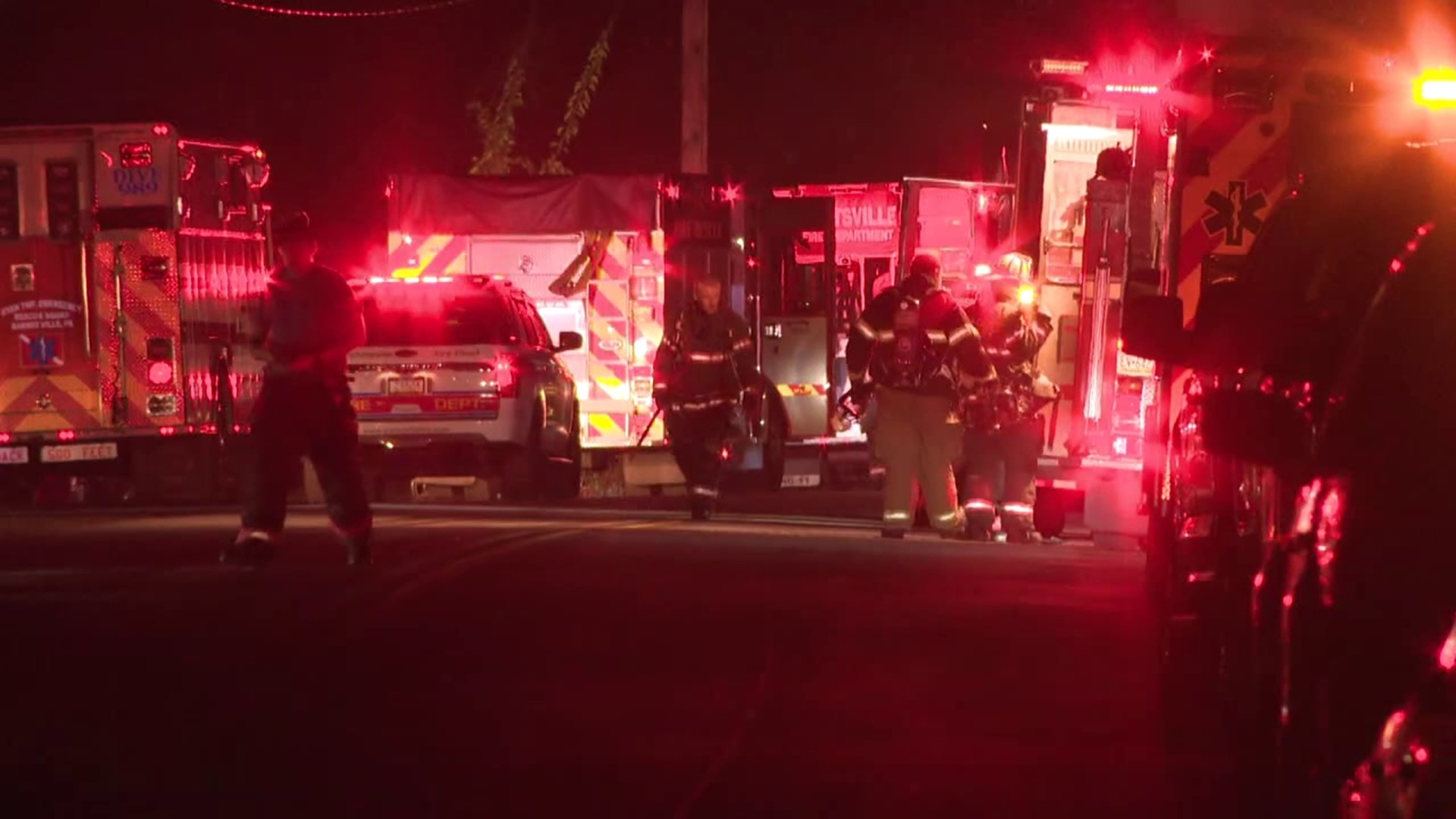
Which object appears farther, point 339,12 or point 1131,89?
point 339,12

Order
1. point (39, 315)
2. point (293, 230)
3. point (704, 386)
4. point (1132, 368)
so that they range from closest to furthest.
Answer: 1. point (293, 230)
2. point (1132, 368)
3. point (704, 386)
4. point (39, 315)

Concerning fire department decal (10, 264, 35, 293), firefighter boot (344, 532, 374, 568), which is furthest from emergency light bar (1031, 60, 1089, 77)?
fire department decal (10, 264, 35, 293)

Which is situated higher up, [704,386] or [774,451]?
[704,386]

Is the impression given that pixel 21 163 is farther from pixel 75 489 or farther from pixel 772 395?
pixel 772 395

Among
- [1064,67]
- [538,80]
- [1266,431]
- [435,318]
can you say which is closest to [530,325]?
[435,318]

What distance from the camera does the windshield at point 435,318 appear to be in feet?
70.1

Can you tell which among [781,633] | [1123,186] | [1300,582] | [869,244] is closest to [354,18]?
[869,244]

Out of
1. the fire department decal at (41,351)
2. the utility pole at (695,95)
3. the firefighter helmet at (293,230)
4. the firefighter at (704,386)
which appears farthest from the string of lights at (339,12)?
the firefighter helmet at (293,230)

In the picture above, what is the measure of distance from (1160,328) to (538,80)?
94.8ft

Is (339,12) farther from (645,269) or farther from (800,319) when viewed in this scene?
(800,319)

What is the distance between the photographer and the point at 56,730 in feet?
30.2

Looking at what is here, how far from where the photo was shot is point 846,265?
29.6m

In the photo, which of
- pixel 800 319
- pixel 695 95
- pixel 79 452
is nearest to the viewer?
pixel 79 452

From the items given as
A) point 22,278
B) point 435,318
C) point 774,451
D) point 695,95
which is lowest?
point 774,451
